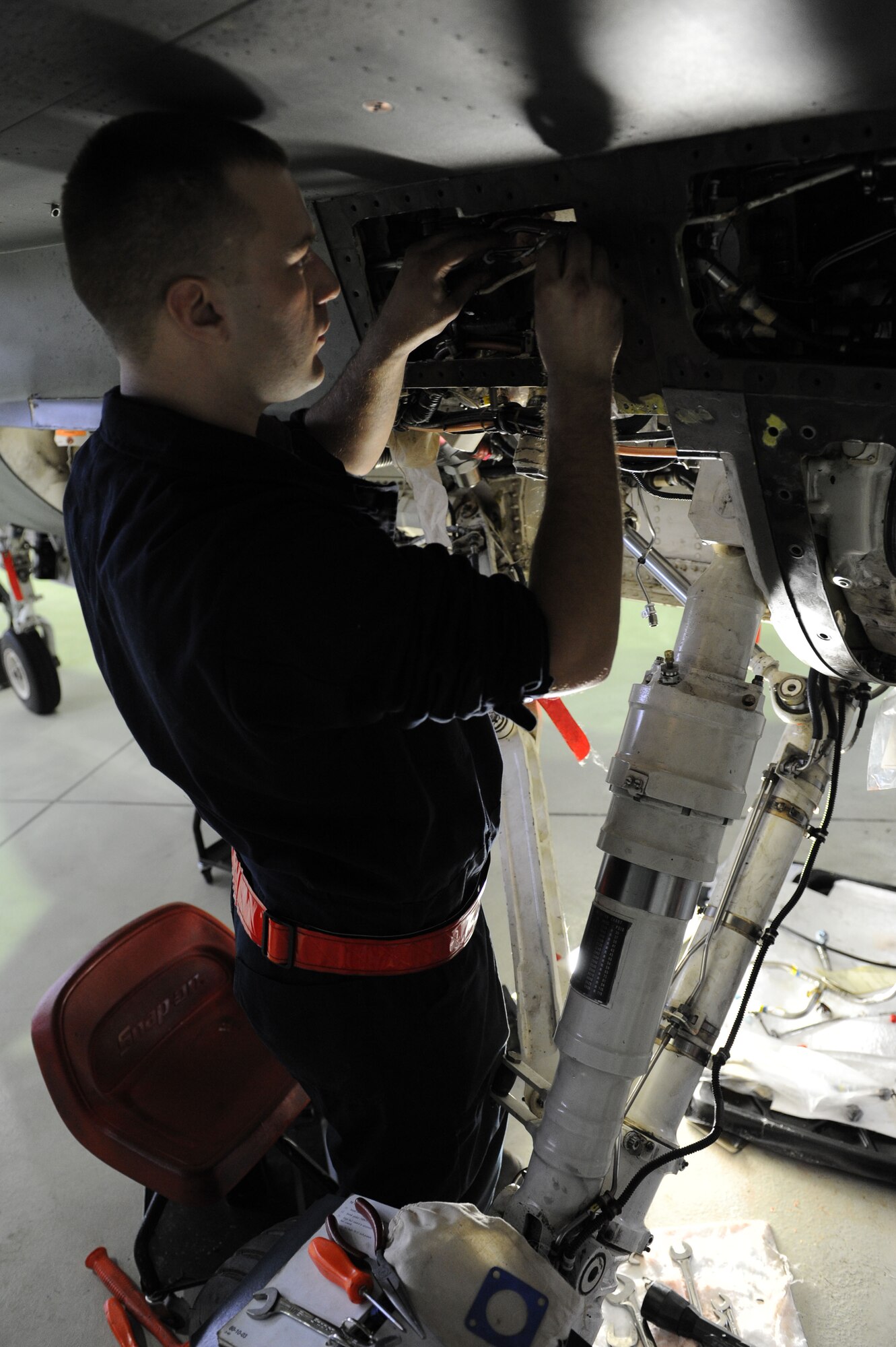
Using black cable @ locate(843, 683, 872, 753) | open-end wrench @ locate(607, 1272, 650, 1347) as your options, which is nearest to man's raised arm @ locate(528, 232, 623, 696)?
black cable @ locate(843, 683, 872, 753)

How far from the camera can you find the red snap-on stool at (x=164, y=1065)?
190 centimetres

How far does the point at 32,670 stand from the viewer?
455cm

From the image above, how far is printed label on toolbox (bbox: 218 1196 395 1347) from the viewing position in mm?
1195

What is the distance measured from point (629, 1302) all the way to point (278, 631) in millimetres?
1560

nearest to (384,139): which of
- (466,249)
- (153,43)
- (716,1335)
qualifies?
(466,249)

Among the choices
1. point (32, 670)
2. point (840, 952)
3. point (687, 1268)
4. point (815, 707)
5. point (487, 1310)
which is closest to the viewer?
point (487, 1310)

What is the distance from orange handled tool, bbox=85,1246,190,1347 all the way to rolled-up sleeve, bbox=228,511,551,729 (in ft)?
4.66

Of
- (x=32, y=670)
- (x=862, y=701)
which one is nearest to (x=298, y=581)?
(x=862, y=701)

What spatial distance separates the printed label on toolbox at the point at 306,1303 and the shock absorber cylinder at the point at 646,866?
10.1 inches

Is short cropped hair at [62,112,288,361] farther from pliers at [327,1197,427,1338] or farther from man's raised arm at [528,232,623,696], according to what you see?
pliers at [327,1197,427,1338]

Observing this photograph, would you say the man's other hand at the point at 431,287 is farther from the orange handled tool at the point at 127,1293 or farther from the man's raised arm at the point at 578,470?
the orange handled tool at the point at 127,1293

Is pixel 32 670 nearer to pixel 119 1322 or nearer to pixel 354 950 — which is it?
pixel 119 1322

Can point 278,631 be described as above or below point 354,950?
above

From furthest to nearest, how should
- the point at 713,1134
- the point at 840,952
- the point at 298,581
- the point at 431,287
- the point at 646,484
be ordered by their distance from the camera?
the point at 840,952 → the point at 646,484 → the point at 713,1134 → the point at 431,287 → the point at 298,581
